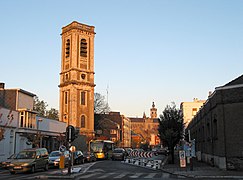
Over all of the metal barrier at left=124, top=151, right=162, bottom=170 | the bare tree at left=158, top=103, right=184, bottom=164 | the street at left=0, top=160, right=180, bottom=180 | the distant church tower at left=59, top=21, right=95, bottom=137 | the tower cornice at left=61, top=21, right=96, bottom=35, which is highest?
the tower cornice at left=61, top=21, right=96, bottom=35

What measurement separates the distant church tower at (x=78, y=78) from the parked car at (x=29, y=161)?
2042 inches

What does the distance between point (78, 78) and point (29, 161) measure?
5769 cm

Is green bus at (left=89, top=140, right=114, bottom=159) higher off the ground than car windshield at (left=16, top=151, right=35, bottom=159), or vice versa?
car windshield at (left=16, top=151, right=35, bottom=159)

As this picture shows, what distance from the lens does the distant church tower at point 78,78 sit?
79.3 metres

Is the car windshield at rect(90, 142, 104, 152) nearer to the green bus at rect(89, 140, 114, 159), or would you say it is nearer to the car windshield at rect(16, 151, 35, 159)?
the green bus at rect(89, 140, 114, 159)

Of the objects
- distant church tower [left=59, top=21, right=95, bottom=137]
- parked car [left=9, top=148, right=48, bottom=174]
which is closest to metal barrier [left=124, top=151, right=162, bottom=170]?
parked car [left=9, top=148, right=48, bottom=174]

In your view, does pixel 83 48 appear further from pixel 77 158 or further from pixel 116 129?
pixel 77 158

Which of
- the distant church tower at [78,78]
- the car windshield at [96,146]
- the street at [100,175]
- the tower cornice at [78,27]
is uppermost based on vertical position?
the tower cornice at [78,27]

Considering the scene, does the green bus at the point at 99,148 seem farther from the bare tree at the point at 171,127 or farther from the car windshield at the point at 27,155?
the car windshield at the point at 27,155

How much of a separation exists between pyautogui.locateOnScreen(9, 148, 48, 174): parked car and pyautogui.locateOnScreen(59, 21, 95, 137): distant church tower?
170 ft

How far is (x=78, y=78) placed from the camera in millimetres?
81000

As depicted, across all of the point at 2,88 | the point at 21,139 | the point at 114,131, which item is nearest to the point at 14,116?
the point at 21,139

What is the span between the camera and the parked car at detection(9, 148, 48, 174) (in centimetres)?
2334

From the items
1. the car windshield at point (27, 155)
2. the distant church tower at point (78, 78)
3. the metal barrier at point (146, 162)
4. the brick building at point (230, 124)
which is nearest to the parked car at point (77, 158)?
the metal barrier at point (146, 162)
